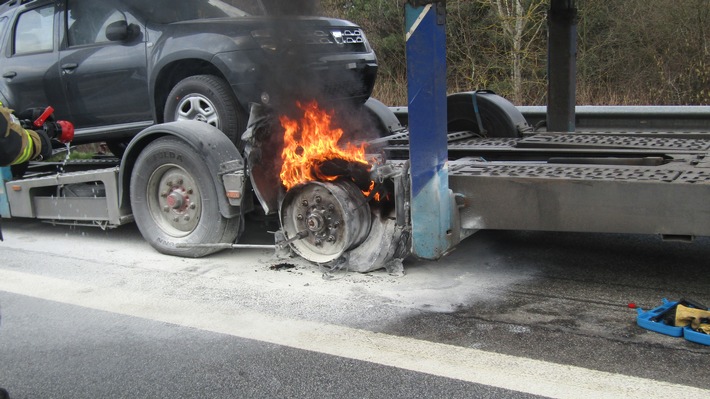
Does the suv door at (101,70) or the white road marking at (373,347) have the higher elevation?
the suv door at (101,70)

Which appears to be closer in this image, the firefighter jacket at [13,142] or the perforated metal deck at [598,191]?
the firefighter jacket at [13,142]

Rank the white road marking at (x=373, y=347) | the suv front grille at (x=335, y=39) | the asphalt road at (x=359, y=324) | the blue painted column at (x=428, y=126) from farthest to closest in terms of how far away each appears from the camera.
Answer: the suv front grille at (x=335, y=39) → the blue painted column at (x=428, y=126) → the asphalt road at (x=359, y=324) → the white road marking at (x=373, y=347)

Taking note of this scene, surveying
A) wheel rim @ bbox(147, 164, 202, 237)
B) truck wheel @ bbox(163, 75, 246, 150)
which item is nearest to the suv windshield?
truck wheel @ bbox(163, 75, 246, 150)

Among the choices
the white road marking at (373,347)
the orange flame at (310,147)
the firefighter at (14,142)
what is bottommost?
the white road marking at (373,347)

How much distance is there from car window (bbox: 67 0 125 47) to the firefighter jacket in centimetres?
367

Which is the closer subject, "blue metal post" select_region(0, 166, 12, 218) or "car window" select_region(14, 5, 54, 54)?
"blue metal post" select_region(0, 166, 12, 218)

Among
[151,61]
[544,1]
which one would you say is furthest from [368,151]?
[544,1]

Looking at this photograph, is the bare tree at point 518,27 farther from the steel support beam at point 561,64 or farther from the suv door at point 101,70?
the suv door at point 101,70

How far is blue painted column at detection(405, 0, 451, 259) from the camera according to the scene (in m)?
4.45

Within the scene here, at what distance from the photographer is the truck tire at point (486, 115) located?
23.6 ft

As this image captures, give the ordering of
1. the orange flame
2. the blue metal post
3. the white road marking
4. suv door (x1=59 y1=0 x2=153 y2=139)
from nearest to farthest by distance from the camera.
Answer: the white road marking, the orange flame, suv door (x1=59 y1=0 x2=153 y2=139), the blue metal post

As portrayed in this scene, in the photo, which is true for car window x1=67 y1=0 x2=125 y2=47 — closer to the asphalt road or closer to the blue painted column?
the asphalt road

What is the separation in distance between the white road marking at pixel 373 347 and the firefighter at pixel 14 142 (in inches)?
58.9

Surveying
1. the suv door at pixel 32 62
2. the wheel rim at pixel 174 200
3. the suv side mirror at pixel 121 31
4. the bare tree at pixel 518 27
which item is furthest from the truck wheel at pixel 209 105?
the bare tree at pixel 518 27
